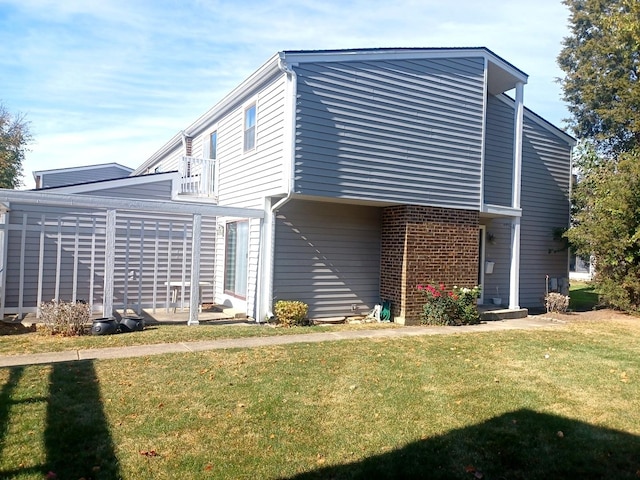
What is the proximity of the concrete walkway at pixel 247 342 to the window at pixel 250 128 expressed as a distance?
204 inches

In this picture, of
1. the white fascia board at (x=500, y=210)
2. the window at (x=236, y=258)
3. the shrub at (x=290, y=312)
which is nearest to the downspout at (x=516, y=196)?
the white fascia board at (x=500, y=210)

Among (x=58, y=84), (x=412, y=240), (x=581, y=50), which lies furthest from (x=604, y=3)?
(x=58, y=84)

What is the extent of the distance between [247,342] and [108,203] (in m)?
3.98

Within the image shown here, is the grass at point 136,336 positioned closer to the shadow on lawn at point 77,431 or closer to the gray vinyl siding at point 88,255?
the gray vinyl siding at point 88,255

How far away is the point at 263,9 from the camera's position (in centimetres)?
1055

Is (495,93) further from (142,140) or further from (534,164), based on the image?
(142,140)

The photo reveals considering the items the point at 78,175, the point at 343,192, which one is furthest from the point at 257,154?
the point at 78,175

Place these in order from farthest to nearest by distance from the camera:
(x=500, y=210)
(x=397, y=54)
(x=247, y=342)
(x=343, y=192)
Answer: (x=500, y=210)
(x=397, y=54)
(x=343, y=192)
(x=247, y=342)

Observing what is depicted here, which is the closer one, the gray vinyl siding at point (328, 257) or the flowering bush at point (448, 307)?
the gray vinyl siding at point (328, 257)

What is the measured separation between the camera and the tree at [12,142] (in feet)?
112

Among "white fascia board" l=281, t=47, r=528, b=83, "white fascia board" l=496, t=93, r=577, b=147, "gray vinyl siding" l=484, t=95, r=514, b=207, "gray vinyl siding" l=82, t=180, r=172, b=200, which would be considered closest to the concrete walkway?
"gray vinyl siding" l=484, t=95, r=514, b=207

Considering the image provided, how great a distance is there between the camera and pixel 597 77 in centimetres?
2698

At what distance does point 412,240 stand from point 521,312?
159 inches

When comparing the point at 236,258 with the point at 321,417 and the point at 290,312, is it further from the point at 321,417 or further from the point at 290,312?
the point at 321,417
